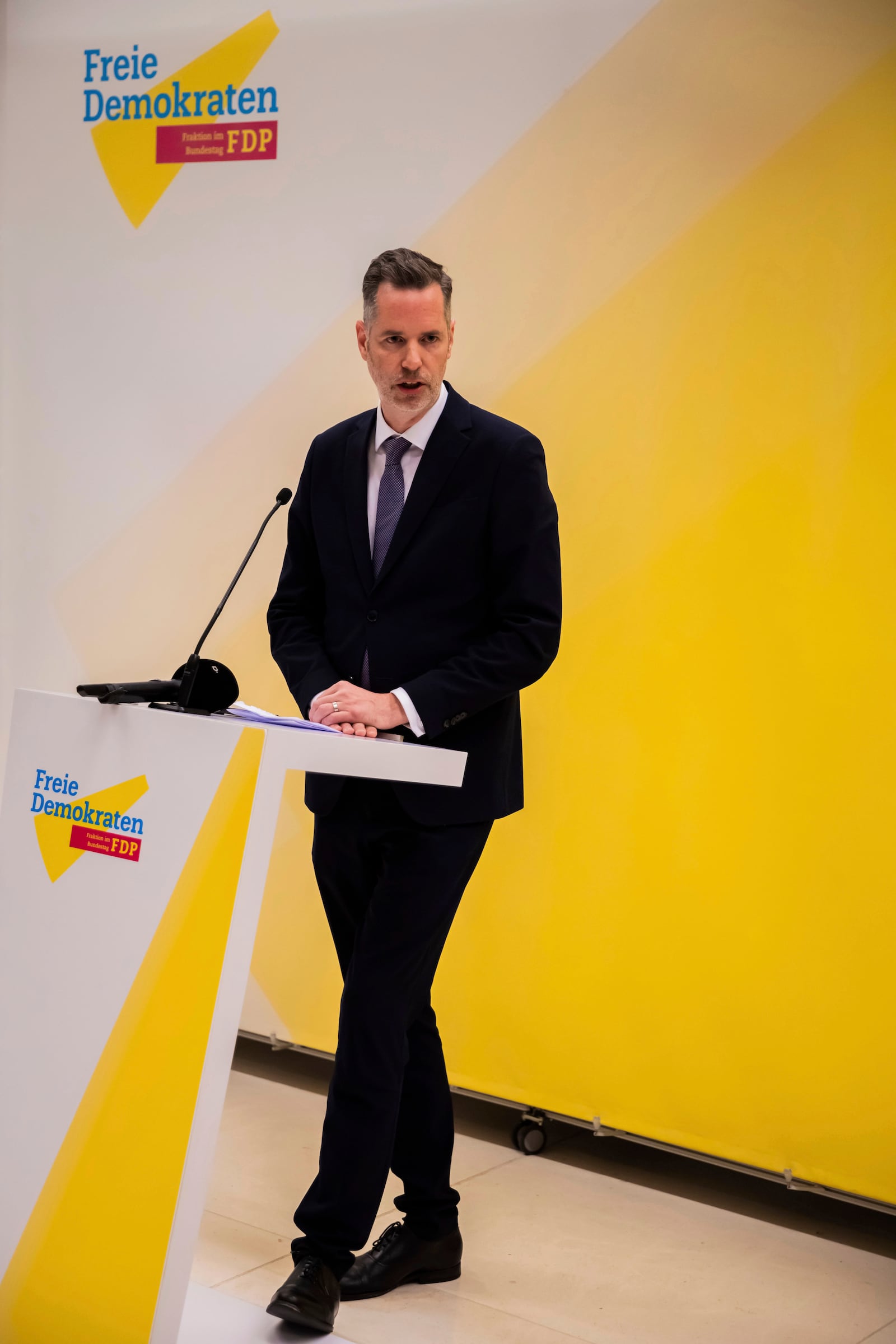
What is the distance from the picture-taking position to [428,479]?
7.41ft

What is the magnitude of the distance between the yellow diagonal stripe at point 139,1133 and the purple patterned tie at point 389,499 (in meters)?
0.63

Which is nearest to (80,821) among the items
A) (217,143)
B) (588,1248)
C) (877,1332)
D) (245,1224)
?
(245,1224)

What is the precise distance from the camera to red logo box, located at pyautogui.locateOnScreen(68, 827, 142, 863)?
1.87 metres

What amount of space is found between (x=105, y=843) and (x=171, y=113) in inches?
97.4

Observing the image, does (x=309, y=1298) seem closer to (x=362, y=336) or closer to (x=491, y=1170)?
(x=491, y=1170)

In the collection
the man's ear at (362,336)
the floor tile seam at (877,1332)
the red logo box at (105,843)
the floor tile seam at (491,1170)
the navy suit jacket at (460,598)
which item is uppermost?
the man's ear at (362,336)

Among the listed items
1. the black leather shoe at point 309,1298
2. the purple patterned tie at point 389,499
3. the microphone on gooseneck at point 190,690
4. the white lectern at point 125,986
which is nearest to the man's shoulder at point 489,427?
the purple patterned tie at point 389,499

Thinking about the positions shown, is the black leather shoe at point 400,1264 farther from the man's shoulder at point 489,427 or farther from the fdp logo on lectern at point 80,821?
the man's shoulder at point 489,427

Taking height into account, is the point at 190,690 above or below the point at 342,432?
below

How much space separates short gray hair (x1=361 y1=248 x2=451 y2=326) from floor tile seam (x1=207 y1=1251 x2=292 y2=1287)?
5.53 feet

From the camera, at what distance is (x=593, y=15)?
9.66ft

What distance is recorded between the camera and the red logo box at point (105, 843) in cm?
187

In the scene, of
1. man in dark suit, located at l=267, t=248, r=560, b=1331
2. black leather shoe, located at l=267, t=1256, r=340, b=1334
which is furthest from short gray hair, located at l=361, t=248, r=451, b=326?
black leather shoe, located at l=267, t=1256, r=340, b=1334

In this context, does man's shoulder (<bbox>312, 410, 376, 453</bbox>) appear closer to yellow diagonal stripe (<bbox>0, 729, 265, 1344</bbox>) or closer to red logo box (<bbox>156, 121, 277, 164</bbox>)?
yellow diagonal stripe (<bbox>0, 729, 265, 1344</bbox>)
